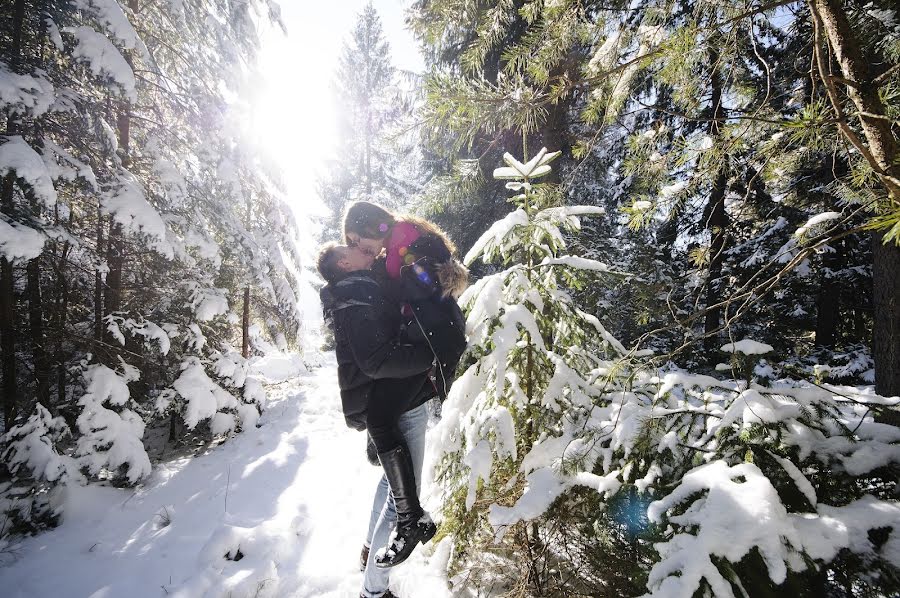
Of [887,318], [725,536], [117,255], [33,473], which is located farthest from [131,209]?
[887,318]

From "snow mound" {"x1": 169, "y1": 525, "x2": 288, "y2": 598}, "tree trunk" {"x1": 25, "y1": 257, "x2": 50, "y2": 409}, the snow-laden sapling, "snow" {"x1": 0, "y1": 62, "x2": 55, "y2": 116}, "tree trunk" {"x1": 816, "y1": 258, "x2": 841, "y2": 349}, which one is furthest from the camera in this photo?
"tree trunk" {"x1": 816, "y1": 258, "x2": 841, "y2": 349}

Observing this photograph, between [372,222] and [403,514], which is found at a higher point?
[372,222]

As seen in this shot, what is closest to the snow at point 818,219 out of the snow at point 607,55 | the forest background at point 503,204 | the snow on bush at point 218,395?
the forest background at point 503,204

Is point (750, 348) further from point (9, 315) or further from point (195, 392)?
point (9, 315)

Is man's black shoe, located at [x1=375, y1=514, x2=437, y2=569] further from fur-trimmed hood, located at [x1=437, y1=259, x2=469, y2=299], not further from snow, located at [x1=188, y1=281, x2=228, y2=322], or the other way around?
snow, located at [x1=188, y1=281, x2=228, y2=322]

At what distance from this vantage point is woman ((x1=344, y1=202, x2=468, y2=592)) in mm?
2057

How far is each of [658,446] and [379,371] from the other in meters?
1.40

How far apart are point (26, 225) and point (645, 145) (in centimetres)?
566

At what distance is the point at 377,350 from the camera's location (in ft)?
6.59

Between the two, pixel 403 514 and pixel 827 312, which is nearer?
pixel 403 514

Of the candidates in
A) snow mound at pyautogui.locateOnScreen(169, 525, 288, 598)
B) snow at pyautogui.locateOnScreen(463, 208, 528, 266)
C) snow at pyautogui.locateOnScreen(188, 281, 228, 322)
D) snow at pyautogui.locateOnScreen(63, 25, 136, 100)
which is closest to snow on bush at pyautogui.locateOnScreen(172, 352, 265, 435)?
snow at pyautogui.locateOnScreen(188, 281, 228, 322)

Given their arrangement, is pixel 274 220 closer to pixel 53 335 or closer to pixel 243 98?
pixel 243 98

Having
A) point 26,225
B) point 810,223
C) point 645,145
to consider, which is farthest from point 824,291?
point 26,225

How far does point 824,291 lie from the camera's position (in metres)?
9.27
